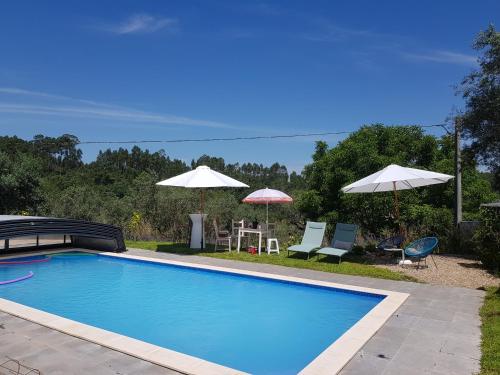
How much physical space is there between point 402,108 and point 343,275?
15272 mm

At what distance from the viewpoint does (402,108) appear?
68.9ft

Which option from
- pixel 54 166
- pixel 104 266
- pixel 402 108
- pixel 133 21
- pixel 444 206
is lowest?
pixel 104 266

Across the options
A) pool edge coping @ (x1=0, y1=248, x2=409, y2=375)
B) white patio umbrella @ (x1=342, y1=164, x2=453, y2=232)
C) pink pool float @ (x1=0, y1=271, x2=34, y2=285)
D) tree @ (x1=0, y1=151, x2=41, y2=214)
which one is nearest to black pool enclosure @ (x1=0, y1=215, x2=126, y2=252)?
pink pool float @ (x1=0, y1=271, x2=34, y2=285)

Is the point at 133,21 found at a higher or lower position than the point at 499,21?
higher

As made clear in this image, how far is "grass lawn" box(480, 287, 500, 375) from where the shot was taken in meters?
3.79

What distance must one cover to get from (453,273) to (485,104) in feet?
19.8

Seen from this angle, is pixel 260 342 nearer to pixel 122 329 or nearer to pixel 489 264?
pixel 122 329

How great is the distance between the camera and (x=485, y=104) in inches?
463

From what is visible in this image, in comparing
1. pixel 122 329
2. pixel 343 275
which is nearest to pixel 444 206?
pixel 343 275

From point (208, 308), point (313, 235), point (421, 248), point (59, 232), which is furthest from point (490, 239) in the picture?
point (59, 232)

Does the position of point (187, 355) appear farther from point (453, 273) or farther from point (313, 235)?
point (313, 235)

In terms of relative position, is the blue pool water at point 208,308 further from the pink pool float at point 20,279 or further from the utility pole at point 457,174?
the utility pole at point 457,174

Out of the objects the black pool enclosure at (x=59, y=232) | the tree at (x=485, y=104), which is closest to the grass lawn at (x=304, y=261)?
the black pool enclosure at (x=59, y=232)

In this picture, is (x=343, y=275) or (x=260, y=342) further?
(x=343, y=275)
